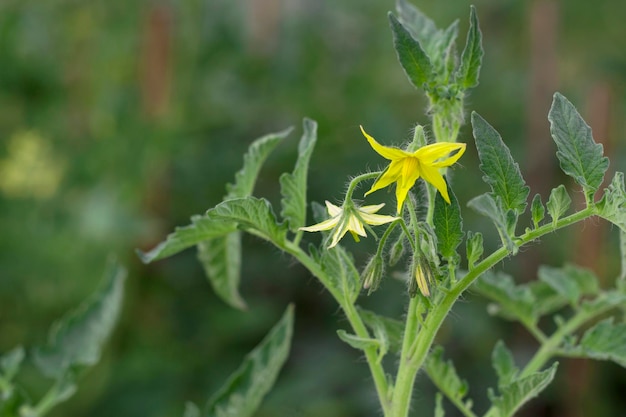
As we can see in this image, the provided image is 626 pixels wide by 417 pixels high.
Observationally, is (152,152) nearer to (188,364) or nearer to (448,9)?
(188,364)

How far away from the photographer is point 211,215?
0.75 m

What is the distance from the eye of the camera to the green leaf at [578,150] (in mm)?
766

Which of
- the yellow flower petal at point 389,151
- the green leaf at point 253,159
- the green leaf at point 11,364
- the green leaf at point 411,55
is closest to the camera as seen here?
the yellow flower petal at point 389,151

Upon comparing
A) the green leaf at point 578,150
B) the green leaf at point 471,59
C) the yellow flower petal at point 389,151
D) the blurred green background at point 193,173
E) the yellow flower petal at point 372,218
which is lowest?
the blurred green background at point 193,173

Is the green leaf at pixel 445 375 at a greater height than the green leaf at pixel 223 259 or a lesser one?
lesser

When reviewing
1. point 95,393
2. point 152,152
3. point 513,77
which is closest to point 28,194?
point 152,152

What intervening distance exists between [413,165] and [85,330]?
1.78ft

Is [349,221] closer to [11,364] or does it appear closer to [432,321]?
[432,321]

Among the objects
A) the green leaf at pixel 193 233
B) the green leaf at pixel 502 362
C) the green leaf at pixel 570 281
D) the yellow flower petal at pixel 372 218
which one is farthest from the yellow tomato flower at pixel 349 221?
the green leaf at pixel 570 281

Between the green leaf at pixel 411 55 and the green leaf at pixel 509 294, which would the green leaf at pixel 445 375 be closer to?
the green leaf at pixel 509 294

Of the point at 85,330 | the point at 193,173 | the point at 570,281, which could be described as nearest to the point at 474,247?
the point at 570,281

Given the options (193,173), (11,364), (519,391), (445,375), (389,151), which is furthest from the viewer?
(193,173)

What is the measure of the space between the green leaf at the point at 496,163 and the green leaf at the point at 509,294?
0.20m

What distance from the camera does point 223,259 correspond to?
1.00m
